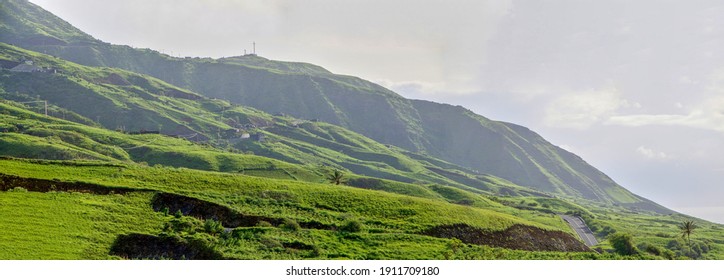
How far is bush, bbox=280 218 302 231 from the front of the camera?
2982 inches

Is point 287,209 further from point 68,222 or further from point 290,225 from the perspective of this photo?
point 68,222

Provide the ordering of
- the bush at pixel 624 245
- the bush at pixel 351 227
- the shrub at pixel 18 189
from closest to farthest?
the shrub at pixel 18 189 → the bush at pixel 351 227 → the bush at pixel 624 245

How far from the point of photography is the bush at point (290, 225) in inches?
2982

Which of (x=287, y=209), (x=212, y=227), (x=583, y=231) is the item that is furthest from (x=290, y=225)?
(x=583, y=231)

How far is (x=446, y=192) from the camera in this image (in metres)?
198

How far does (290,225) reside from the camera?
76688 millimetres

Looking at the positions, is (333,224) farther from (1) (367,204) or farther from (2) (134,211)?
(2) (134,211)

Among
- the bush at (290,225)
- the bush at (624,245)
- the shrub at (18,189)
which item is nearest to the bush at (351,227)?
the bush at (290,225)

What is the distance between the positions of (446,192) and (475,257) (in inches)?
4975

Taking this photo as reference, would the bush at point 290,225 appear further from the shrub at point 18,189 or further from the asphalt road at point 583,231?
the asphalt road at point 583,231

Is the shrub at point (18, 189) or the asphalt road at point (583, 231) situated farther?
the asphalt road at point (583, 231)

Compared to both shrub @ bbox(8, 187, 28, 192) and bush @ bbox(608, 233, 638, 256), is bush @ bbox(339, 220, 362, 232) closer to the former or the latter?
shrub @ bbox(8, 187, 28, 192)

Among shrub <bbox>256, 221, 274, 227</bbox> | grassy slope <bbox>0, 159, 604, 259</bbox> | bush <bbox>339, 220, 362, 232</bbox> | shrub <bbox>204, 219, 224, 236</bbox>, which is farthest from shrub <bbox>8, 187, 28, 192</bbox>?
bush <bbox>339, 220, 362, 232</bbox>
